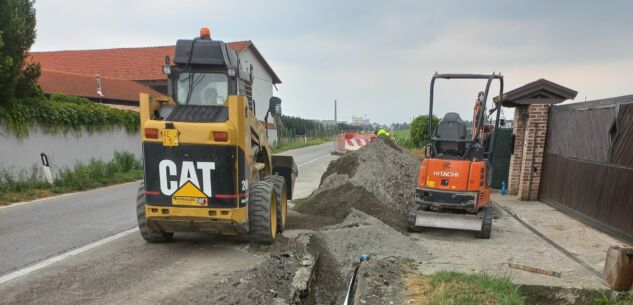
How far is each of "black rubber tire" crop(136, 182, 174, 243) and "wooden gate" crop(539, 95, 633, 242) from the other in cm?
707

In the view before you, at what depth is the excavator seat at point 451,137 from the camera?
7438 millimetres

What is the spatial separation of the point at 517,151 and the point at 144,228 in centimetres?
936

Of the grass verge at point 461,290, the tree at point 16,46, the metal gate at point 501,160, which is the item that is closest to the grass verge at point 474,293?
the grass verge at point 461,290

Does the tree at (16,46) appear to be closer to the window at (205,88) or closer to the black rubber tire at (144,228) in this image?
the window at (205,88)

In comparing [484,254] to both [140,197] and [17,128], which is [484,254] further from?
[17,128]

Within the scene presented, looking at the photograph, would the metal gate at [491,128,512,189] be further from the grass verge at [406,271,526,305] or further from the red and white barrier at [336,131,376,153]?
the red and white barrier at [336,131,376,153]

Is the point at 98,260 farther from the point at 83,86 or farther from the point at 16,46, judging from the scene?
the point at 83,86

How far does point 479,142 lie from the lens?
24.2 ft

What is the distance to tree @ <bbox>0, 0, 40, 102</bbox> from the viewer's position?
A: 34.9 feet

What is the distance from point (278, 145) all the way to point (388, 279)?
30.5m

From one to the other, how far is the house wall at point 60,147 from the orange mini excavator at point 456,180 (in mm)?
10838

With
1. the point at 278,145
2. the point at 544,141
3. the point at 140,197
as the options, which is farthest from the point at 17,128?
the point at 278,145

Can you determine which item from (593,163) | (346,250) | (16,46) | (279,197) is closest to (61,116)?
(16,46)

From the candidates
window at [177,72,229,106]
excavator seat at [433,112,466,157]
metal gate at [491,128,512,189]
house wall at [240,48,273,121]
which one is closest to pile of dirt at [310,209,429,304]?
excavator seat at [433,112,466,157]
